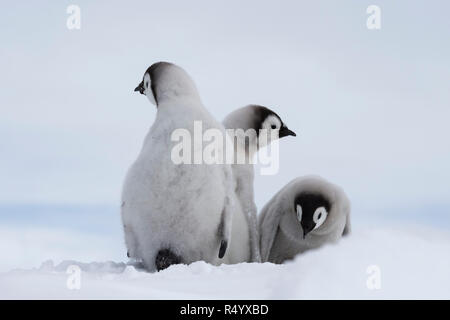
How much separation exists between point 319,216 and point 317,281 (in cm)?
224

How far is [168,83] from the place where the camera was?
3.98 m

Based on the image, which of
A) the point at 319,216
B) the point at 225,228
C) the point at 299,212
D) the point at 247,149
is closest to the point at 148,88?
the point at 247,149

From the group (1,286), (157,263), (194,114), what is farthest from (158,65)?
(1,286)

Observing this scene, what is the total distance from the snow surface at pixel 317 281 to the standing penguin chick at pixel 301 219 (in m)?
1.62

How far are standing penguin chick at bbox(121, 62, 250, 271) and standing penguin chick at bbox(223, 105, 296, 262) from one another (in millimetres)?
353

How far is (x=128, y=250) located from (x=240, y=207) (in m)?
0.67

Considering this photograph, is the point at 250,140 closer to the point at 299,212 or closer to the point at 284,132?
the point at 284,132

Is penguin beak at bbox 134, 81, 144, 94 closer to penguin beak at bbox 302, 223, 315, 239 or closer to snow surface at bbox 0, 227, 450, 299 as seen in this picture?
penguin beak at bbox 302, 223, 315, 239

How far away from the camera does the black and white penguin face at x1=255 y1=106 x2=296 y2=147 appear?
4.77 m

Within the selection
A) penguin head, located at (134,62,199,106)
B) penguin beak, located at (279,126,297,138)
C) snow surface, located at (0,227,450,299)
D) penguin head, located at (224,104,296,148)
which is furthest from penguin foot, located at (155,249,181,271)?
penguin beak, located at (279,126,297,138)

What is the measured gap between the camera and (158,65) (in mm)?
4109

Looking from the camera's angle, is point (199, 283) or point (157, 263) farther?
point (157, 263)
